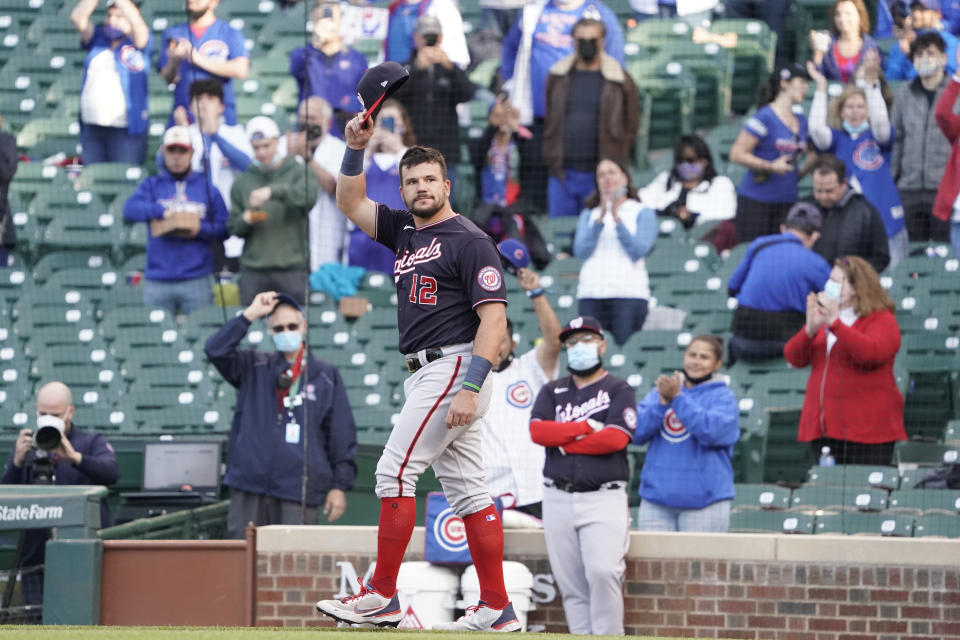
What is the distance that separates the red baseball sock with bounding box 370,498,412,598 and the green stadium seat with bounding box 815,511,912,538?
3.90 metres

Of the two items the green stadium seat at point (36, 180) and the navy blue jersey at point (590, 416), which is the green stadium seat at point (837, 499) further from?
the green stadium seat at point (36, 180)

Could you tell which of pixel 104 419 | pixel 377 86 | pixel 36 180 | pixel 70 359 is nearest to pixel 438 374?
pixel 377 86

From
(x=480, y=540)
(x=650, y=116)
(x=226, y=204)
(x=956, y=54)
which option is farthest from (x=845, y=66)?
(x=480, y=540)

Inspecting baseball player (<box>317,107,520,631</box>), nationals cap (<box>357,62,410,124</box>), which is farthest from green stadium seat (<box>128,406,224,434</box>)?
nationals cap (<box>357,62,410,124</box>)

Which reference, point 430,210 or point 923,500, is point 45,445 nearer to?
point 430,210

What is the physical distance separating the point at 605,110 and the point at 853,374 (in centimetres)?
286

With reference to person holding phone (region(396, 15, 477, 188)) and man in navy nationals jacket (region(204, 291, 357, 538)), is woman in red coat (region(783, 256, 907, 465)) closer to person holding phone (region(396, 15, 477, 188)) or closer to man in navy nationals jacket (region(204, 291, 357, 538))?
man in navy nationals jacket (region(204, 291, 357, 538))

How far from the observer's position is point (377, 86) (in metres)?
4.50

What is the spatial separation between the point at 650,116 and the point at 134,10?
424cm

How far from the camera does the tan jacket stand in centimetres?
976

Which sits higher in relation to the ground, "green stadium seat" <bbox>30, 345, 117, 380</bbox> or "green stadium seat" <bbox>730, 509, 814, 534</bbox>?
"green stadium seat" <bbox>30, 345, 117, 380</bbox>

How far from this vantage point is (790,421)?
28.4 ft

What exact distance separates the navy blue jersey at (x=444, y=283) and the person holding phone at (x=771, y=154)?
535 cm

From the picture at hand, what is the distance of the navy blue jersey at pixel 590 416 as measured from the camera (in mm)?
6371
